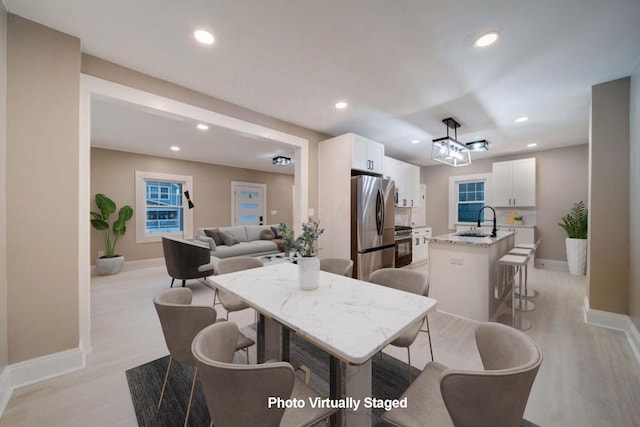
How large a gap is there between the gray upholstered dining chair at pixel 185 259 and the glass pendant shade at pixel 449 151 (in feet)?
12.7

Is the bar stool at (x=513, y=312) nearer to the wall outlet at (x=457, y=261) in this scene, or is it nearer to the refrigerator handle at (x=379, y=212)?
the wall outlet at (x=457, y=261)

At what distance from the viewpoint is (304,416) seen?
3.16 ft

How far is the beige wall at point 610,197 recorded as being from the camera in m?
2.53

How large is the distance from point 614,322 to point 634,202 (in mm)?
1265

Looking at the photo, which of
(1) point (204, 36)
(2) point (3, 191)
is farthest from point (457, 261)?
(2) point (3, 191)

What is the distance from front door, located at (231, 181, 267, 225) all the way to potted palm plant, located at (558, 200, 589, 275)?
715 centimetres

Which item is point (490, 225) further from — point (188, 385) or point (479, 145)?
point (188, 385)

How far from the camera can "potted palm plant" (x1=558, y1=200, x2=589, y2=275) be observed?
15.1ft

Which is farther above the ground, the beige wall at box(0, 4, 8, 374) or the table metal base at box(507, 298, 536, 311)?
the beige wall at box(0, 4, 8, 374)

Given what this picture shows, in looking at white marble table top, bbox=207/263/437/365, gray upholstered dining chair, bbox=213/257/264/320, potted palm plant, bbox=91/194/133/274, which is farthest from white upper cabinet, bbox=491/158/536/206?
potted palm plant, bbox=91/194/133/274

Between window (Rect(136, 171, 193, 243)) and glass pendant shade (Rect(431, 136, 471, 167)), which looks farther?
window (Rect(136, 171, 193, 243))

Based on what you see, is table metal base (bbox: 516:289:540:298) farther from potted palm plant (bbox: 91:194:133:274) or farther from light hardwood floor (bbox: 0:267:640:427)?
potted palm plant (bbox: 91:194:133:274)

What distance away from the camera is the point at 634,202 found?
2.36 meters

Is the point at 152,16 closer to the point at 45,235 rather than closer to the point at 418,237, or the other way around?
the point at 45,235
